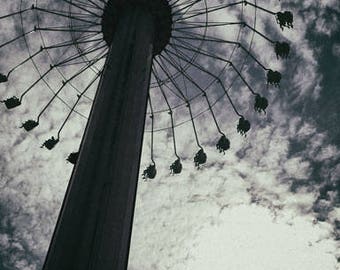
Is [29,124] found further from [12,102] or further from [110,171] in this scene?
[110,171]

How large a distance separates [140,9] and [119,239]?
10372 mm

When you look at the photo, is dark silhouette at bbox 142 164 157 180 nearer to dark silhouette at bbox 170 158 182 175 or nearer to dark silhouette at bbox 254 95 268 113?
dark silhouette at bbox 170 158 182 175

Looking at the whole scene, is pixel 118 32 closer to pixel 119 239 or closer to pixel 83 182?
pixel 83 182

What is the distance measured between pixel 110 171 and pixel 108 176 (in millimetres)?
167

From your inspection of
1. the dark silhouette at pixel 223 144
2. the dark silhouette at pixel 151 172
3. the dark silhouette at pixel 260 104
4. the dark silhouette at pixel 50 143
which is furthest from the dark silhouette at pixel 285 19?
the dark silhouette at pixel 50 143

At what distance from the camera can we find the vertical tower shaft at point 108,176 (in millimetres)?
9031

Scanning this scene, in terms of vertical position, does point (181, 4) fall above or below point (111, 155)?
above

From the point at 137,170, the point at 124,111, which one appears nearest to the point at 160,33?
the point at 124,111

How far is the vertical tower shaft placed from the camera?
29.6 ft

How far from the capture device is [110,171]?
10.4 m

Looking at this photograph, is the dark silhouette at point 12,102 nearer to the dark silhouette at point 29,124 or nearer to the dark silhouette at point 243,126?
the dark silhouette at point 29,124

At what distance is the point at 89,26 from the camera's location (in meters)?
18.1

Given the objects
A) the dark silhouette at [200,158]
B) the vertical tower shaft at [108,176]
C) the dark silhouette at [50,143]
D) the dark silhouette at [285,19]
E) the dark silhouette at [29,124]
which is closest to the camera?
the vertical tower shaft at [108,176]

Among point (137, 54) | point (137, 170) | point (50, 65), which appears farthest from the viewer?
point (50, 65)
